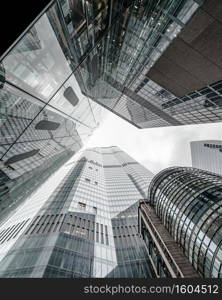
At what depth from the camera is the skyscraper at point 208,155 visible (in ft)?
390

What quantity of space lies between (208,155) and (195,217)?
11879cm

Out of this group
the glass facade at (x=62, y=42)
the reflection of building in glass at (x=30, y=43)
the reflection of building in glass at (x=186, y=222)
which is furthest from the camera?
the reflection of building in glass at (x=186, y=222)

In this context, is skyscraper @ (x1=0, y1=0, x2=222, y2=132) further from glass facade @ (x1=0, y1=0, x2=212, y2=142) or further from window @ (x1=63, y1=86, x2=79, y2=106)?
window @ (x1=63, y1=86, x2=79, y2=106)

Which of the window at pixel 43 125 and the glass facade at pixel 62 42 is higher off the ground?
the glass facade at pixel 62 42

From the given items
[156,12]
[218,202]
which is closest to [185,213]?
[218,202]

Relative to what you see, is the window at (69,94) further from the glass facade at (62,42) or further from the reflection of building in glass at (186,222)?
the reflection of building in glass at (186,222)

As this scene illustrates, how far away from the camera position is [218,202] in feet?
87.7

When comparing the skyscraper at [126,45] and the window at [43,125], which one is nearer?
the skyscraper at [126,45]

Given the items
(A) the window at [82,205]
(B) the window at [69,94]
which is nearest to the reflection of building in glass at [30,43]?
(B) the window at [69,94]

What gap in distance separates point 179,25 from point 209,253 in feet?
90.0

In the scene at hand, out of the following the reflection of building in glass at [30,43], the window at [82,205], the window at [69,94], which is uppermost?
the window at [69,94]

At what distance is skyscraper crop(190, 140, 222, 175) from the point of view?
119 m

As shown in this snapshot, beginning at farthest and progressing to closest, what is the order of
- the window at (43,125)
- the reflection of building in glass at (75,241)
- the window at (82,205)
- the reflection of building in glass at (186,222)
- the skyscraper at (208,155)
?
the skyscraper at (208,155) < the window at (82,205) < the reflection of building in glass at (75,241) < the reflection of building in glass at (186,222) < the window at (43,125)

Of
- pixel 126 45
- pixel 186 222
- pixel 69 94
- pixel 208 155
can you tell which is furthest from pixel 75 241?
pixel 208 155
